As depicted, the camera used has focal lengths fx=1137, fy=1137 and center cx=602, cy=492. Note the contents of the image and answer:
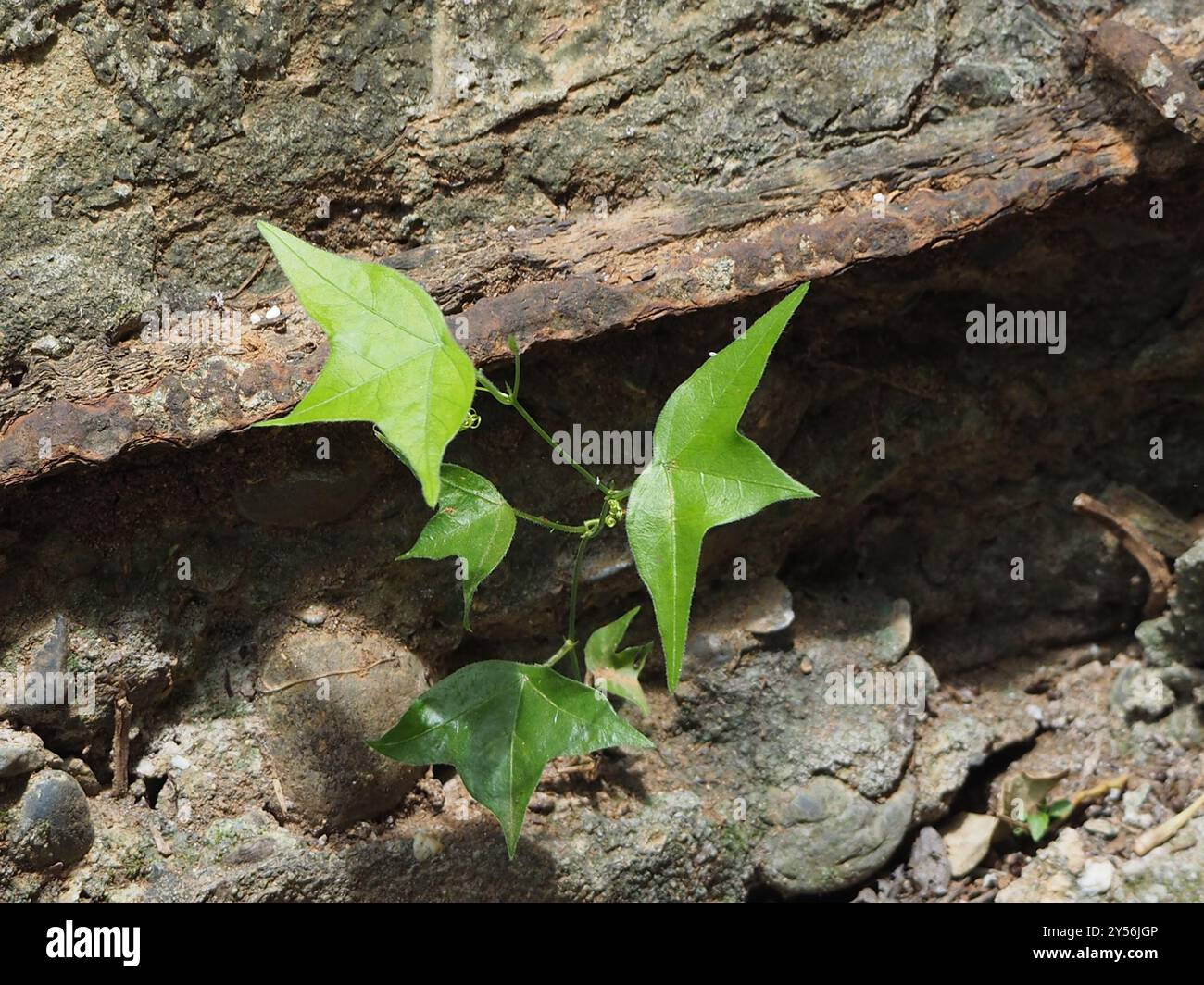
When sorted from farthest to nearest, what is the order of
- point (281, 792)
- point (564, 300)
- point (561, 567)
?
point (561, 567) → point (281, 792) → point (564, 300)

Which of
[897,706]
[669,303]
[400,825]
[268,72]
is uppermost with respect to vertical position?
[268,72]

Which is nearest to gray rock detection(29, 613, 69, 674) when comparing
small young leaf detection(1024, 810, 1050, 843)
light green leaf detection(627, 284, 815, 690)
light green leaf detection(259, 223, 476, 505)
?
light green leaf detection(259, 223, 476, 505)

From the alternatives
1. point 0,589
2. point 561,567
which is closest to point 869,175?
point 561,567

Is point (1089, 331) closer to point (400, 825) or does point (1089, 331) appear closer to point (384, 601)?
point (384, 601)

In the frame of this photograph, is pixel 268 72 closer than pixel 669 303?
No

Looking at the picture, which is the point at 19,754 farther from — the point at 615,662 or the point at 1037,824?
the point at 1037,824

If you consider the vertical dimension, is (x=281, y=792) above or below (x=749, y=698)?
below

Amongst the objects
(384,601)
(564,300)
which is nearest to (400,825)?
(384,601)

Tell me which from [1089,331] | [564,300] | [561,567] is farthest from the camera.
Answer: [1089,331]

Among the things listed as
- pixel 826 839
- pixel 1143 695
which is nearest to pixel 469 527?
pixel 826 839
